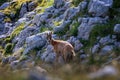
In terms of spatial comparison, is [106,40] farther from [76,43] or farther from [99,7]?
[99,7]

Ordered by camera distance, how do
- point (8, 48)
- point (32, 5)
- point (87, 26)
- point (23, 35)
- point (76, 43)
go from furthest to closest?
point (32, 5) < point (8, 48) < point (23, 35) < point (87, 26) < point (76, 43)

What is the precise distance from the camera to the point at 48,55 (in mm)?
36750

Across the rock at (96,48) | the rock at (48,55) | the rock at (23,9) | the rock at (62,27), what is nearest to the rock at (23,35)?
the rock at (62,27)

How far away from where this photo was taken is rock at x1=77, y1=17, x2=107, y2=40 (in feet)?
120

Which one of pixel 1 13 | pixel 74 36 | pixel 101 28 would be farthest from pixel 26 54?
pixel 1 13

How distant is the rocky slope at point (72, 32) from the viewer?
33.5 m

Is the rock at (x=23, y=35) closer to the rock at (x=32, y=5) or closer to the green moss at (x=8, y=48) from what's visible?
the green moss at (x=8, y=48)

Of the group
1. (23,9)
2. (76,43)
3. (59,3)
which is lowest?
(23,9)

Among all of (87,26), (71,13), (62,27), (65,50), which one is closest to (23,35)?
(62,27)

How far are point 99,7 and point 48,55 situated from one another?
709 centimetres

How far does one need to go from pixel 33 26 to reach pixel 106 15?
1451cm

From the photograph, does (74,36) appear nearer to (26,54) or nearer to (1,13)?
(26,54)

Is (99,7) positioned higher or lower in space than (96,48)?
higher

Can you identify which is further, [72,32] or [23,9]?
[23,9]
